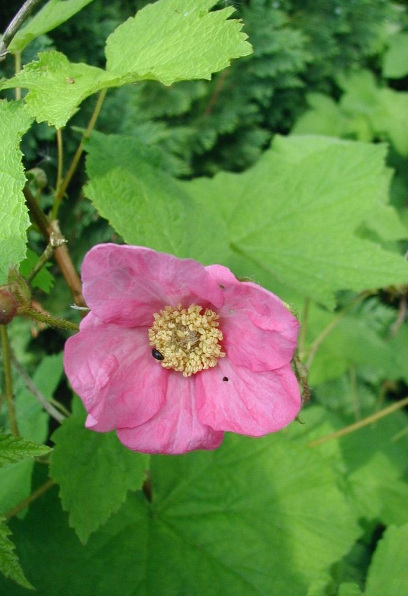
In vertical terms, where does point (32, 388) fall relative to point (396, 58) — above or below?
above

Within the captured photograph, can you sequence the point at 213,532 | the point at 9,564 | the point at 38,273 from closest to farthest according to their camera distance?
the point at 9,564, the point at 38,273, the point at 213,532

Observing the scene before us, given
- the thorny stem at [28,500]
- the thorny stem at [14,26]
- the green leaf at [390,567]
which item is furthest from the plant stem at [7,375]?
the green leaf at [390,567]

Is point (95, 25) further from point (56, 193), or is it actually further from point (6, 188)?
point (6, 188)

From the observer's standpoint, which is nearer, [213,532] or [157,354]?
[157,354]

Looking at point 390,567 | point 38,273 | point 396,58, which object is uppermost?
point 38,273

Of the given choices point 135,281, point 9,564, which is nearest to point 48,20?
point 135,281

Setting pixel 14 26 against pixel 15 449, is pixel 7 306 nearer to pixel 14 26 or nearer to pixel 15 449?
pixel 15 449

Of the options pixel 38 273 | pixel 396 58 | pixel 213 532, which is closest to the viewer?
pixel 38 273
